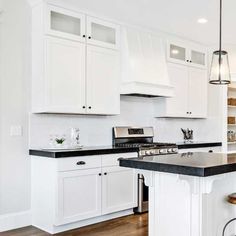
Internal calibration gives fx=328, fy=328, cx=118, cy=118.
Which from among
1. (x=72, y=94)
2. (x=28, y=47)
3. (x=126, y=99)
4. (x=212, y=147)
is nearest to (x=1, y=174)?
(x=72, y=94)

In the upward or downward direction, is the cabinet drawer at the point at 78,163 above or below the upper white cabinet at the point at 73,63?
below

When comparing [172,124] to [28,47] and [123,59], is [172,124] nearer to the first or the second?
[123,59]

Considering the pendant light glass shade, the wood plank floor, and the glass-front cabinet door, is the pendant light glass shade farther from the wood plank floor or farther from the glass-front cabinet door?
the glass-front cabinet door

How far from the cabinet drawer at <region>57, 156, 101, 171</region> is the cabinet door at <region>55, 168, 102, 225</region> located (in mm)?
46

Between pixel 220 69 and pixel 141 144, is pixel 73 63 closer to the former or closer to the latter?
pixel 141 144

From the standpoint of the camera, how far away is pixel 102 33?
14.4 feet

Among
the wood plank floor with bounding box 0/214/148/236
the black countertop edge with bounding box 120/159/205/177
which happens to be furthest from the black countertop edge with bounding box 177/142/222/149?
the black countertop edge with bounding box 120/159/205/177

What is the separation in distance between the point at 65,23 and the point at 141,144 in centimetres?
Answer: 201

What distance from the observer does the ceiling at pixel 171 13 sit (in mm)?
3939

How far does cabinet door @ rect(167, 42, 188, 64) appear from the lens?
5.28 metres

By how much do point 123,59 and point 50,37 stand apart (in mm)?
1165

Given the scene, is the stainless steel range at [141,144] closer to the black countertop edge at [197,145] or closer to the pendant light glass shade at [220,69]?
the black countertop edge at [197,145]

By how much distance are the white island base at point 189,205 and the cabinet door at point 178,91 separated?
2.62 m

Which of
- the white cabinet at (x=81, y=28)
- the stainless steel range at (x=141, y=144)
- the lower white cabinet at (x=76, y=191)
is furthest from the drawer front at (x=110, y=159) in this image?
the white cabinet at (x=81, y=28)
